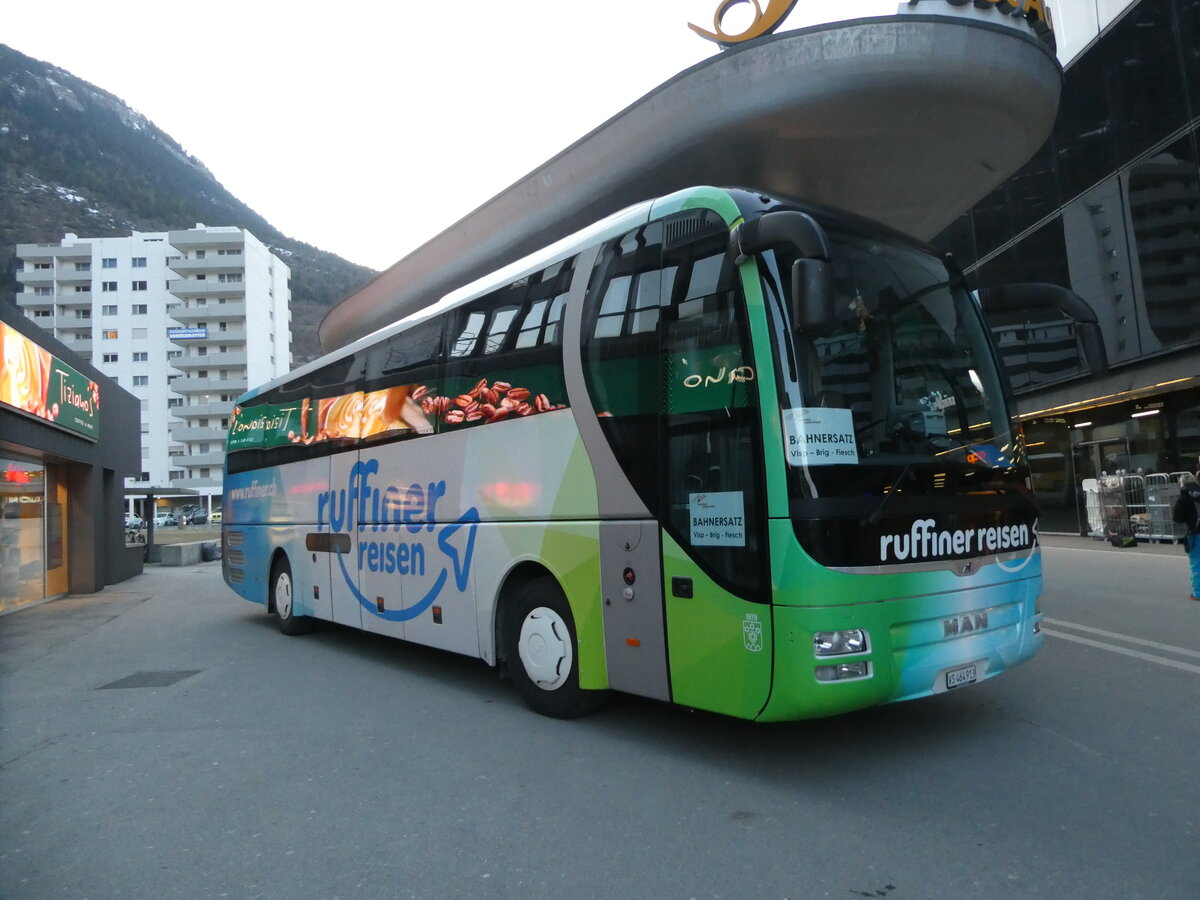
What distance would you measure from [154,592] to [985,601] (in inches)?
737

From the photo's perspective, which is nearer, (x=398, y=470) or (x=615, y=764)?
(x=615, y=764)

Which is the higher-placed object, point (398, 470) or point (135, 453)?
point (135, 453)

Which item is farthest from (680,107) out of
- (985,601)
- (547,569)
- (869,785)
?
(869,785)

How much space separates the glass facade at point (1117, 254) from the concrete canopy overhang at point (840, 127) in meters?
3.54

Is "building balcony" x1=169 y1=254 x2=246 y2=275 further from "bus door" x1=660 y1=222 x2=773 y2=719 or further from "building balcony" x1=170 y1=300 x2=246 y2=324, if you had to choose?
"bus door" x1=660 y1=222 x2=773 y2=719

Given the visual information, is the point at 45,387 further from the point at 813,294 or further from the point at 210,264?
the point at 210,264

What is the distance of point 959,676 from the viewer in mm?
4805

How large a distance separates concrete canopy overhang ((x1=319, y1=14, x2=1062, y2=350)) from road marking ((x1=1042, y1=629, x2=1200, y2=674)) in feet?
22.3

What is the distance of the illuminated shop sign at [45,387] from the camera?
41.1 feet

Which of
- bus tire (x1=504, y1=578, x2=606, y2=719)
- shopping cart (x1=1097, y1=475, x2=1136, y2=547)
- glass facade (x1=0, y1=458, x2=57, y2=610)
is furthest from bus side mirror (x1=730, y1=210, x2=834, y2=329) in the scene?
shopping cart (x1=1097, y1=475, x2=1136, y2=547)

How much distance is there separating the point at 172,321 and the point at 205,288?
7.77 meters

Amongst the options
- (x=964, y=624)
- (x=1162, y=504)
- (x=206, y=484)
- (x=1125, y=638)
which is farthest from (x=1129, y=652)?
(x=206, y=484)

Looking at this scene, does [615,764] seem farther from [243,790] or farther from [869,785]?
[243,790]

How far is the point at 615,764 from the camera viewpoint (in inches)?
200
